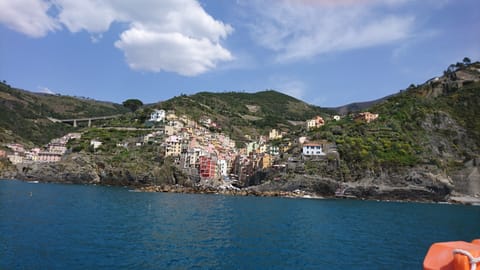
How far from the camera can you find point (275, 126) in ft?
525

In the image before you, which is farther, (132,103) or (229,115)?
(229,115)

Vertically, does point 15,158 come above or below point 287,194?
above

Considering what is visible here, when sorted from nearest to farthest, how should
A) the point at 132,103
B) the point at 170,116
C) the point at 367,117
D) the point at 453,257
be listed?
the point at 453,257
the point at 367,117
the point at 170,116
the point at 132,103

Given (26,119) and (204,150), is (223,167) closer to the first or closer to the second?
(204,150)

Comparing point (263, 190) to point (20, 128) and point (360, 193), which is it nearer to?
point (360, 193)

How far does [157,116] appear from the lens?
11656 cm

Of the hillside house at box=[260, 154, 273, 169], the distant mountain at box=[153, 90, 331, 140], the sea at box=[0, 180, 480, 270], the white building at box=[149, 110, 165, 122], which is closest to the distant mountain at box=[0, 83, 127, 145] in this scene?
the distant mountain at box=[153, 90, 331, 140]

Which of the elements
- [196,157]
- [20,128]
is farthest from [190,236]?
[20,128]

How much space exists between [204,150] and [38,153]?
57.5 meters

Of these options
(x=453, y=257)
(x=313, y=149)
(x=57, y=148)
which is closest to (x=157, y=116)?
(x=57, y=148)

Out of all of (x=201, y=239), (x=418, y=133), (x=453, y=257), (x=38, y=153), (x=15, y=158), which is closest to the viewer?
(x=453, y=257)

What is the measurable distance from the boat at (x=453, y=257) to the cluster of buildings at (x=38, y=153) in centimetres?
11433

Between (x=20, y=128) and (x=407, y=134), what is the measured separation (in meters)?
148

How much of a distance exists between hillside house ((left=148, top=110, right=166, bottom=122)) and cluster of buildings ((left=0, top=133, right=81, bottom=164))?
2404 centimetres
